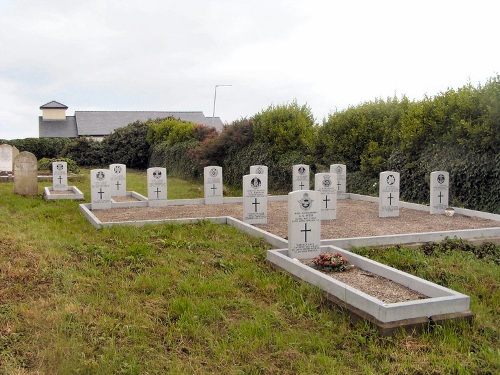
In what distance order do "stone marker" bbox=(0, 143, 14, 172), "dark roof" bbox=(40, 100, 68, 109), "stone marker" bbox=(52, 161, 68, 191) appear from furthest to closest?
"dark roof" bbox=(40, 100, 68, 109) < "stone marker" bbox=(0, 143, 14, 172) < "stone marker" bbox=(52, 161, 68, 191)

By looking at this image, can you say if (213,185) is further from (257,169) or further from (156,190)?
(257,169)

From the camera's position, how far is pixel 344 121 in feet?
52.2

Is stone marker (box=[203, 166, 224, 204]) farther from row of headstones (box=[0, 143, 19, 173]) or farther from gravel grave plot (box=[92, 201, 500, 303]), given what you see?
row of headstones (box=[0, 143, 19, 173])

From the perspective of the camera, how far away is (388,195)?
10.9 m

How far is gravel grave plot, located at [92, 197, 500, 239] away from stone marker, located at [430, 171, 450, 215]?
25 cm

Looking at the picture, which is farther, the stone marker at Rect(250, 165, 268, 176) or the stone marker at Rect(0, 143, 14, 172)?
the stone marker at Rect(0, 143, 14, 172)

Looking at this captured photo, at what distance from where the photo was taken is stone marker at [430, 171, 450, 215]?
11.0 m

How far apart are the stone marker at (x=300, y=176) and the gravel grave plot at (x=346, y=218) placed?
44.3 inches

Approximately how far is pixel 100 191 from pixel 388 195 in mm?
6867

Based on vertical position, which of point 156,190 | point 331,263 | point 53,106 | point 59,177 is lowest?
point 331,263

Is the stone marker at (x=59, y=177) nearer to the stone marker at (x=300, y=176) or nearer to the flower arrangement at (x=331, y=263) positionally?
the stone marker at (x=300, y=176)

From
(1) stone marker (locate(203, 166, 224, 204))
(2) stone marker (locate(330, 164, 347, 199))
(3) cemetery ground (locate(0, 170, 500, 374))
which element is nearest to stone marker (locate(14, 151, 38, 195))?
(1) stone marker (locate(203, 166, 224, 204))

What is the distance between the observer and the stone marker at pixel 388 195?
10828 mm

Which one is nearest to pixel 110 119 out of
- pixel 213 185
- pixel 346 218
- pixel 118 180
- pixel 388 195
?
pixel 118 180
